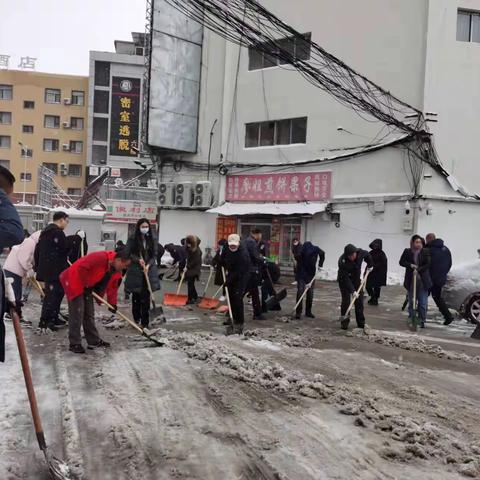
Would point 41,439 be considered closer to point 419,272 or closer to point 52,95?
point 419,272

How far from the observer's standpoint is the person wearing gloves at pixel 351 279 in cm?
875

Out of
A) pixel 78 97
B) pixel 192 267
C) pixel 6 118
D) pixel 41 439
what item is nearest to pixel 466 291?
pixel 192 267

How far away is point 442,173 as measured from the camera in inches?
647

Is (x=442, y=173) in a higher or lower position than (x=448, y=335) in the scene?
higher

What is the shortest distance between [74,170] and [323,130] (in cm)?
4042

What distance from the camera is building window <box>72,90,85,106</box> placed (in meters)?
53.1

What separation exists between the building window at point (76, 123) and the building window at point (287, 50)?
36571mm

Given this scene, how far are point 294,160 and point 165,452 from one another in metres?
16.9

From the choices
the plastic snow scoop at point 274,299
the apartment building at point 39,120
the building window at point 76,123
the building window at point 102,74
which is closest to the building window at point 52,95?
the apartment building at point 39,120

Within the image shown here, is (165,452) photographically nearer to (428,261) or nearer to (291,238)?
(428,261)

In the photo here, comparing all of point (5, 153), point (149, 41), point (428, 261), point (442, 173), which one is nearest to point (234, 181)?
point (149, 41)

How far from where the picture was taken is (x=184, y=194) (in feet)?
72.3

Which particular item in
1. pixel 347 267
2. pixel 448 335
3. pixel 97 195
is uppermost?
pixel 97 195

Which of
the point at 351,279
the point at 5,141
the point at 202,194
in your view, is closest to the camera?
the point at 351,279
